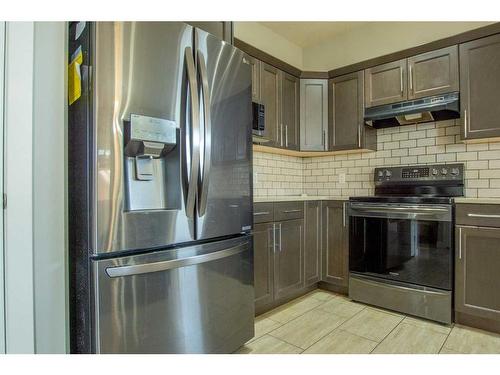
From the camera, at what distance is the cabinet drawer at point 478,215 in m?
2.04

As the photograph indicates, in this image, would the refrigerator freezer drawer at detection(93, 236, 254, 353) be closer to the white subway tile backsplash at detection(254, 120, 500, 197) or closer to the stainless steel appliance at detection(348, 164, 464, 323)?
the stainless steel appliance at detection(348, 164, 464, 323)

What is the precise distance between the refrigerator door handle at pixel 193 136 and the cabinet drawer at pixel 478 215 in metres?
1.93

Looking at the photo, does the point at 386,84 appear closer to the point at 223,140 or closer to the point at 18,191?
the point at 223,140

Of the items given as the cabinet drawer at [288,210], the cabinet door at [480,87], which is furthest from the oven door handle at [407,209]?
the cabinet door at [480,87]

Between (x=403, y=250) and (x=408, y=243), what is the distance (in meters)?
0.07

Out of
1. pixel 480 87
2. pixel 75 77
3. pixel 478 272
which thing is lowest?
pixel 478 272

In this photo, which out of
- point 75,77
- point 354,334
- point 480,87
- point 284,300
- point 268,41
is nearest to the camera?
point 75,77

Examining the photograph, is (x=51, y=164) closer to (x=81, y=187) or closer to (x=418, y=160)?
(x=81, y=187)

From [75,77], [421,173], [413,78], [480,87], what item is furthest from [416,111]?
[75,77]

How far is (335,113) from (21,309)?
2835mm

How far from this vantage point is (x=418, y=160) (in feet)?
9.30

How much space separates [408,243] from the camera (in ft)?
7.86

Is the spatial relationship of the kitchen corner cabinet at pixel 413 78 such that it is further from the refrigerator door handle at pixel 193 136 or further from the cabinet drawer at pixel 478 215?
the refrigerator door handle at pixel 193 136

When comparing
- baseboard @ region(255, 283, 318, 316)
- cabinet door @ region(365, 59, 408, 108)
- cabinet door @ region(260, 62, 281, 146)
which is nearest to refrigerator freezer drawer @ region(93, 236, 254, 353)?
baseboard @ region(255, 283, 318, 316)
